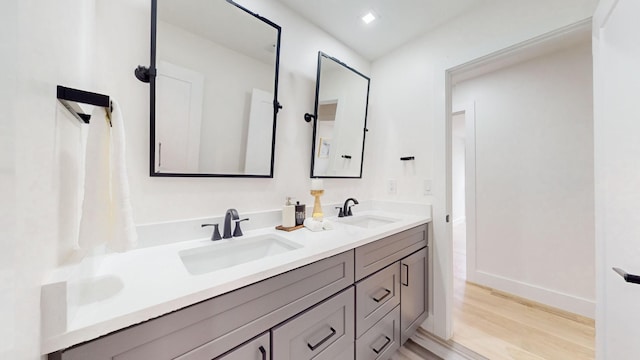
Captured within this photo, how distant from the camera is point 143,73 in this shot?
37.6 inches

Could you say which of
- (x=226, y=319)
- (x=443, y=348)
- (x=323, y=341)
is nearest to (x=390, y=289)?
(x=323, y=341)

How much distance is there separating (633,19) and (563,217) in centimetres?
185

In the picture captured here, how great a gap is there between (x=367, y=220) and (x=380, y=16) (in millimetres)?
1528

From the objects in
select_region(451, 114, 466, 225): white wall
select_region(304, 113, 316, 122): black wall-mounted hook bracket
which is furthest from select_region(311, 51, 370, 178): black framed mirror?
select_region(451, 114, 466, 225): white wall

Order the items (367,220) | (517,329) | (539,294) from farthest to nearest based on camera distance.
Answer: (539,294) → (367,220) → (517,329)

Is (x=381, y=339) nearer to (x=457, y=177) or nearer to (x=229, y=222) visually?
(x=229, y=222)

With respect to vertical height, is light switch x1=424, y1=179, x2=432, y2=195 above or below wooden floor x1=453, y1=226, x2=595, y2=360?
above

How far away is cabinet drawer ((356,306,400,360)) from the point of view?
1115mm

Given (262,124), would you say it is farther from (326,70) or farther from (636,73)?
(636,73)

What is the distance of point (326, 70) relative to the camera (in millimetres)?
1652

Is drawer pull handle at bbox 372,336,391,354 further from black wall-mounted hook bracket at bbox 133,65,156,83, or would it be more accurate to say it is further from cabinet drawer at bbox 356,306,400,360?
black wall-mounted hook bracket at bbox 133,65,156,83

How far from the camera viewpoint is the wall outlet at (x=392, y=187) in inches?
75.9

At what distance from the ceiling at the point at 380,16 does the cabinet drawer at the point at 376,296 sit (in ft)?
5.55

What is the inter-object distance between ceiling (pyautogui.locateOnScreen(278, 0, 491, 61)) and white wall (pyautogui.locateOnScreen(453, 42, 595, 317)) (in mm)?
1223
